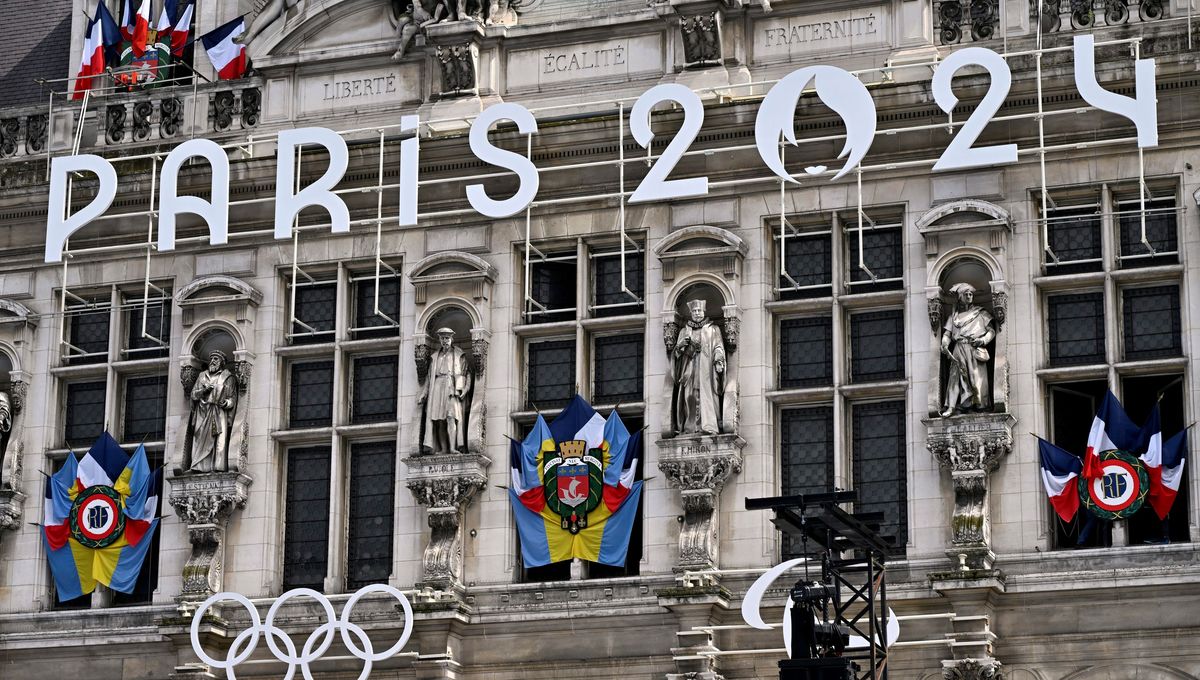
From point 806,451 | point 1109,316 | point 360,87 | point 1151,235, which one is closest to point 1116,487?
point 1109,316

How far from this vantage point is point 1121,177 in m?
35.4

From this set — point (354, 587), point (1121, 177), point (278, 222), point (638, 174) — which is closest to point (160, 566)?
point (354, 587)

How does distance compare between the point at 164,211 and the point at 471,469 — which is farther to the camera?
the point at 164,211

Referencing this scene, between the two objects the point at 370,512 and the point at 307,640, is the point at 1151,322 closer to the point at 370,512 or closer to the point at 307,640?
the point at 370,512

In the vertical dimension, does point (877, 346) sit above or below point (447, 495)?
above

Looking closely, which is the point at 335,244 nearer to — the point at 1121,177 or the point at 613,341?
the point at 613,341

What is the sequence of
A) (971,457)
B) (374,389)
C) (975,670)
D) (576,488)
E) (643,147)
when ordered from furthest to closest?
(374,389) < (643,147) < (576,488) < (971,457) < (975,670)

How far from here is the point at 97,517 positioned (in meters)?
38.8

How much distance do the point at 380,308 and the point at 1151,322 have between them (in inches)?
438

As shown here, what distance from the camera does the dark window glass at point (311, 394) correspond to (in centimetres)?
3850

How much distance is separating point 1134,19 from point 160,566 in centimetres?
1581

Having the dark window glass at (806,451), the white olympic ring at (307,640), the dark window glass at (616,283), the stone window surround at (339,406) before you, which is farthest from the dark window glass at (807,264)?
the white olympic ring at (307,640)

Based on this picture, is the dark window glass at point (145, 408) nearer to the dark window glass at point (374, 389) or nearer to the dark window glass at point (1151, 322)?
the dark window glass at point (374, 389)

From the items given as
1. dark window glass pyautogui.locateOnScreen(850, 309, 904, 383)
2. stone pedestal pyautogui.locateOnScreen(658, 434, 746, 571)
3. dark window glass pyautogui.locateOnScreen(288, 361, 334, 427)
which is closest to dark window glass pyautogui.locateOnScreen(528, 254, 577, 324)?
dark window glass pyautogui.locateOnScreen(288, 361, 334, 427)
